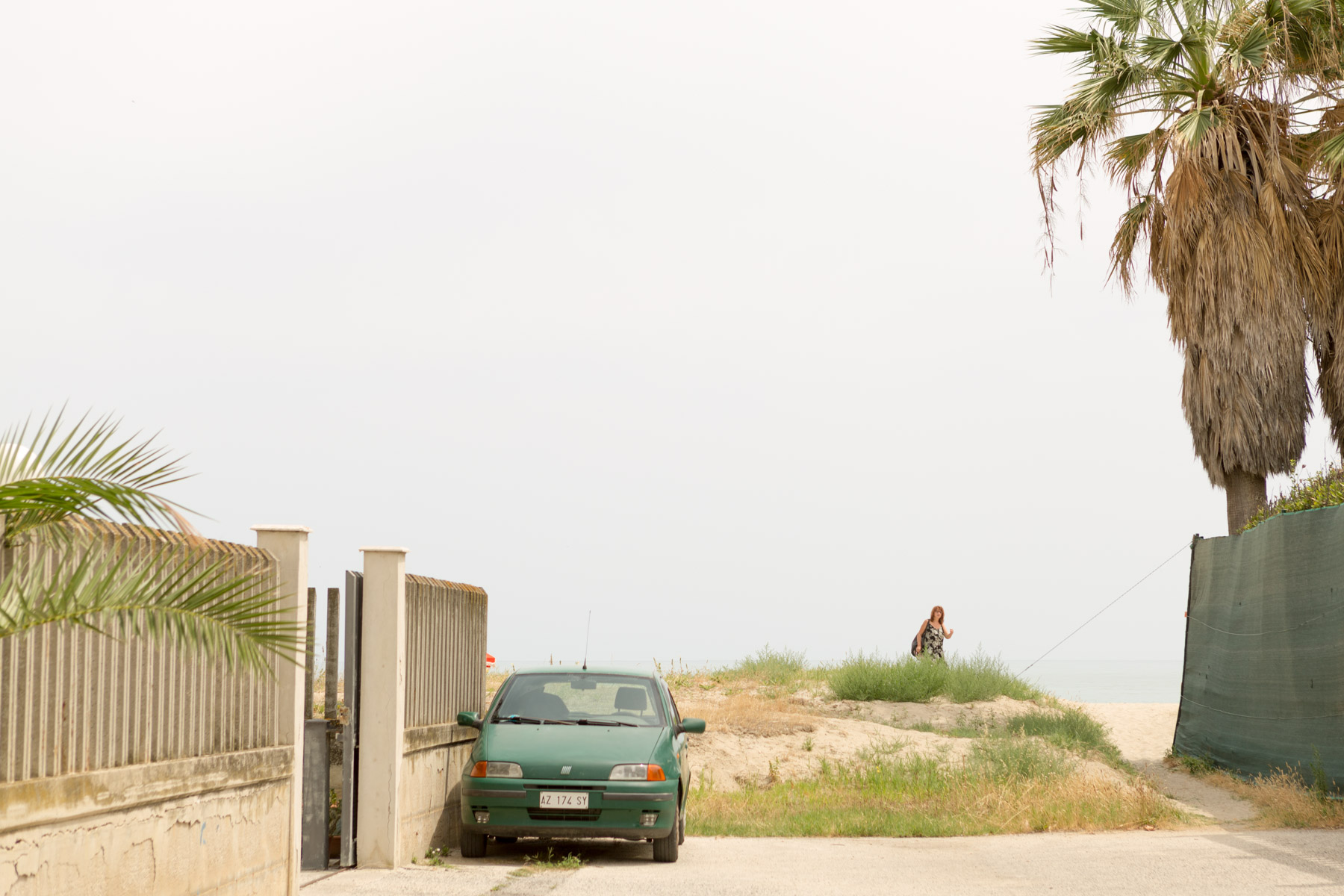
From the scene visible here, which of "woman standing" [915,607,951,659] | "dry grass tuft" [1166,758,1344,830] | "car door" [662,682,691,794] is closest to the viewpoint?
"car door" [662,682,691,794]

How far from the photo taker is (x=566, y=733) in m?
10.2

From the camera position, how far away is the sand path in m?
13.5

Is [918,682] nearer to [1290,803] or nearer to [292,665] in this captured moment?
[1290,803]

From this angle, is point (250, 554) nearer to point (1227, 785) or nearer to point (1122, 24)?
point (1227, 785)

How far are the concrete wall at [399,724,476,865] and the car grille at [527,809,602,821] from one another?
0.89m

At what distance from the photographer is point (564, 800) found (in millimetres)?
9633

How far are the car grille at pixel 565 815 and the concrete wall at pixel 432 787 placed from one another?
89 centimetres

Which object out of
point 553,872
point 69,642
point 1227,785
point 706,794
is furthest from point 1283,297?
point 69,642

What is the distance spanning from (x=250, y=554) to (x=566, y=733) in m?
3.82

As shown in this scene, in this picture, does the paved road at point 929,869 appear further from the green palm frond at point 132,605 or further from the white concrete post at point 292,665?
the green palm frond at point 132,605

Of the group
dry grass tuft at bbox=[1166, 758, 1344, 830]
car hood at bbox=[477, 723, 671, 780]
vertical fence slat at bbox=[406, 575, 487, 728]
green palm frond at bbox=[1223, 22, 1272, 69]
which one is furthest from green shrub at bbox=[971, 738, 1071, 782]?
green palm frond at bbox=[1223, 22, 1272, 69]

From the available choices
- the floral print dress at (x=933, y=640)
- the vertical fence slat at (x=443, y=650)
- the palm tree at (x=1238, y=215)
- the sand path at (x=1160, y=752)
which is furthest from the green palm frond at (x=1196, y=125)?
the vertical fence slat at (x=443, y=650)

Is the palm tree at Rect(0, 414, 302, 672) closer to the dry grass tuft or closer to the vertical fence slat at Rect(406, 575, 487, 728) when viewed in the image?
the vertical fence slat at Rect(406, 575, 487, 728)

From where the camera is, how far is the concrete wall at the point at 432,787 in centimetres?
945
